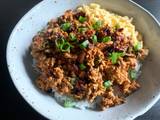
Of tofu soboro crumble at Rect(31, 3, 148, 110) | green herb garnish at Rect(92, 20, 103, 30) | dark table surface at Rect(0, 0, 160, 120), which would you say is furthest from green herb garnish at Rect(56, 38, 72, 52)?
dark table surface at Rect(0, 0, 160, 120)

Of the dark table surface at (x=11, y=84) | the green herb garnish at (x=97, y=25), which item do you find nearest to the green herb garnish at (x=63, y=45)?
the green herb garnish at (x=97, y=25)

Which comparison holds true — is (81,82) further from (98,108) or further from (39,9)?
(39,9)

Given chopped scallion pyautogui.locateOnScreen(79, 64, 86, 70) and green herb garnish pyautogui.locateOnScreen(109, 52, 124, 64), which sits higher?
green herb garnish pyautogui.locateOnScreen(109, 52, 124, 64)

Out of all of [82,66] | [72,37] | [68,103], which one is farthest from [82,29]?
[68,103]

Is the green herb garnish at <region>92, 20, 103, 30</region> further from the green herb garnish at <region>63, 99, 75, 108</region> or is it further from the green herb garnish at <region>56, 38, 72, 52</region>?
the green herb garnish at <region>63, 99, 75, 108</region>

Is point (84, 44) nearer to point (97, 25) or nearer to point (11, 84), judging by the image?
point (97, 25)

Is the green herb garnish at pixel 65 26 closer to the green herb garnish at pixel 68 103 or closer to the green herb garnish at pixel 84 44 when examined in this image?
the green herb garnish at pixel 84 44

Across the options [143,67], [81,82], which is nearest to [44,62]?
[81,82]
